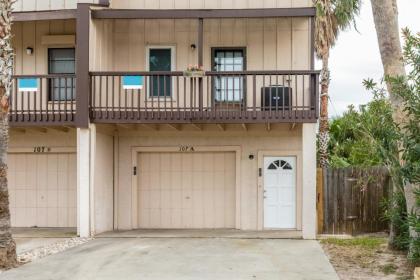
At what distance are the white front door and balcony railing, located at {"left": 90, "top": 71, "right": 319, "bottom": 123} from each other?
1792mm

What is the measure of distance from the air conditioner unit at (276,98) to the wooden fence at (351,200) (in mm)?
1915

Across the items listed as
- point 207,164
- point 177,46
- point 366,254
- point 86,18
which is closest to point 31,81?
point 86,18

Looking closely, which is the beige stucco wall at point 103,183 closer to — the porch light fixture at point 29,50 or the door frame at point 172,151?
the door frame at point 172,151

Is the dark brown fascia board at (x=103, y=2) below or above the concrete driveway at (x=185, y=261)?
above

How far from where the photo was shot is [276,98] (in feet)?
44.9

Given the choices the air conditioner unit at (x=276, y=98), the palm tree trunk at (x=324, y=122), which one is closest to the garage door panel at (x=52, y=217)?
the air conditioner unit at (x=276, y=98)

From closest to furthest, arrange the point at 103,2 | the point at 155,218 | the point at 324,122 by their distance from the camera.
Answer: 1. the point at 103,2
2. the point at 155,218
3. the point at 324,122

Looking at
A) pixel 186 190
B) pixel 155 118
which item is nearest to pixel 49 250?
pixel 155 118

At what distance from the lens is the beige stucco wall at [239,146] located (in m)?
15.2

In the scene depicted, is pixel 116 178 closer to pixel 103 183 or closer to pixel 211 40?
pixel 103 183

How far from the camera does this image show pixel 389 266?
396 inches

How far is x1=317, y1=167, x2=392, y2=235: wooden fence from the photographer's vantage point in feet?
45.5

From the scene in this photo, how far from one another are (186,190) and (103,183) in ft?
7.64

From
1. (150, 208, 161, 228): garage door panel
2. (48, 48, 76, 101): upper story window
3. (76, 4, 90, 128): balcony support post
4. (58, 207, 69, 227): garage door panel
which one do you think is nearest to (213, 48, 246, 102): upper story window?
(76, 4, 90, 128): balcony support post
